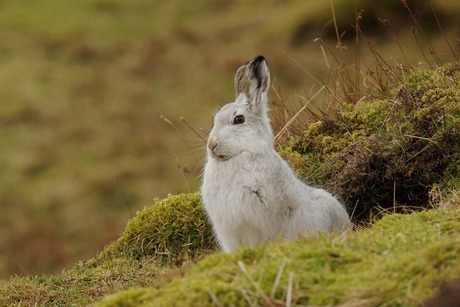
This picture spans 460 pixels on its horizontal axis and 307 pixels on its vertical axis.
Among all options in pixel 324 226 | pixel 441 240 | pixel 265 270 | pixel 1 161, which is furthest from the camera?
pixel 1 161

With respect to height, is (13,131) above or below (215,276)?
above

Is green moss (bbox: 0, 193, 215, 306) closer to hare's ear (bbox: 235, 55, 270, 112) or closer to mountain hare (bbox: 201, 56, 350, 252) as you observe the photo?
mountain hare (bbox: 201, 56, 350, 252)

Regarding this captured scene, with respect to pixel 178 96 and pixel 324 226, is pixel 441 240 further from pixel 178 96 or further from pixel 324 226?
pixel 178 96

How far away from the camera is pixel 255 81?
8227mm

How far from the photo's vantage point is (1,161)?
2230cm

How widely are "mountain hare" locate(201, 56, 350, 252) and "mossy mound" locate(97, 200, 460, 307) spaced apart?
5.63ft

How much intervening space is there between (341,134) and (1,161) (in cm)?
1405

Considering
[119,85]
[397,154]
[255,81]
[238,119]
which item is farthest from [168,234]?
[119,85]

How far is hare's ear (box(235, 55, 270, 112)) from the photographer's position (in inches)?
322

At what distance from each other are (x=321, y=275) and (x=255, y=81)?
3.36 m

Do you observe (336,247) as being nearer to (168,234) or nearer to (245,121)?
(245,121)

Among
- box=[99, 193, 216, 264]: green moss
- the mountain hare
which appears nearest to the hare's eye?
the mountain hare

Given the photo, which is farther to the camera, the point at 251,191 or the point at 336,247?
the point at 251,191

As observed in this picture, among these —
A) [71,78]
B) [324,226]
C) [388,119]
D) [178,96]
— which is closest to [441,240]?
[324,226]
